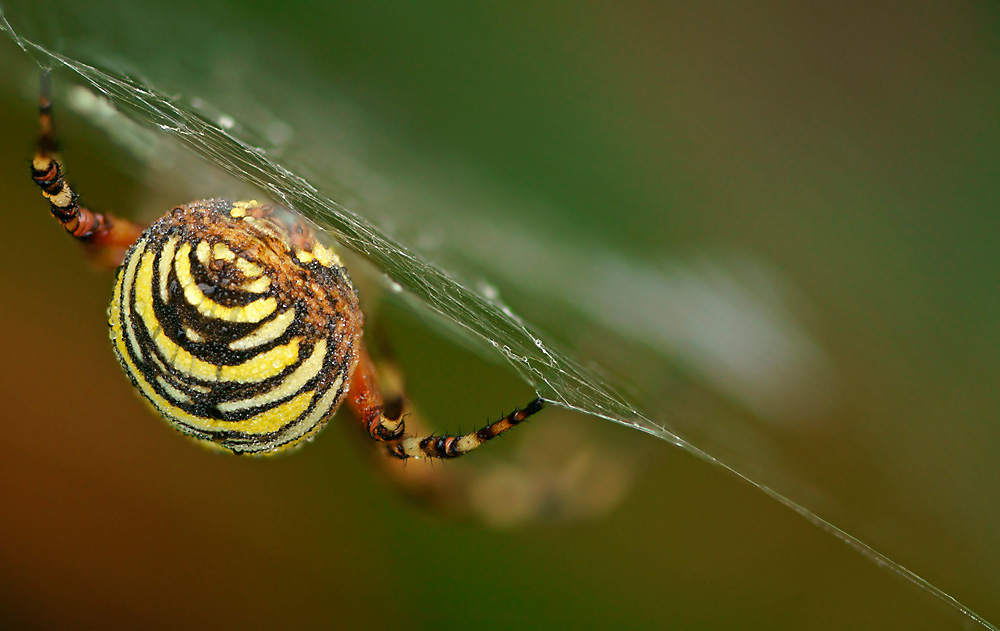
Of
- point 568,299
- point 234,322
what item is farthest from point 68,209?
point 568,299

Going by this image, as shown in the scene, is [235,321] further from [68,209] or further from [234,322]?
[68,209]

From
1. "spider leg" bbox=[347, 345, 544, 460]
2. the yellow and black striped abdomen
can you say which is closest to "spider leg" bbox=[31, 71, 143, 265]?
the yellow and black striped abdomen

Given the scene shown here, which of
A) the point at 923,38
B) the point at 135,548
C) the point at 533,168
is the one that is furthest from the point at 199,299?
the point at 923,38

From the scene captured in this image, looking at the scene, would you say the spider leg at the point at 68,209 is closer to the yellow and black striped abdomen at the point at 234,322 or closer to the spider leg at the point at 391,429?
the yellow and black striped abdomen at the point at 234,322

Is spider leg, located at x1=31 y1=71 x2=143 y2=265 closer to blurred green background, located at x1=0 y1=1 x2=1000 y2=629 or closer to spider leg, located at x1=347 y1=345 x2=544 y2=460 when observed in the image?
blurred green background, located at x1=0 y1=1 x2=1000 y2=629

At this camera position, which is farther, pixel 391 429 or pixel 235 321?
pixel 391 429

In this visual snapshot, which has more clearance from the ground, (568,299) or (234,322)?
(568,299)
